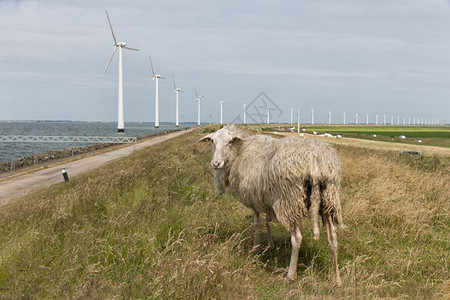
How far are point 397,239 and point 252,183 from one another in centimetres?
304

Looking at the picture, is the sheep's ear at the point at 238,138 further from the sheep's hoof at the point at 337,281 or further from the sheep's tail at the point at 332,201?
the sheep's hoof at the point at 337,281

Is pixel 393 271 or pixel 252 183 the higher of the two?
pixel 252 183

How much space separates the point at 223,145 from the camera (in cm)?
745

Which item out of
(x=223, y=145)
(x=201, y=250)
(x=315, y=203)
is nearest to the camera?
(x=201, y=250)

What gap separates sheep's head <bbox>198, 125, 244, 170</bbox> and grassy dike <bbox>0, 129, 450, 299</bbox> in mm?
1150

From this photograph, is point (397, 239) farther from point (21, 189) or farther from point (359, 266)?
point (21, 189)

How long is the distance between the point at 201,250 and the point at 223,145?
2442 millimetres

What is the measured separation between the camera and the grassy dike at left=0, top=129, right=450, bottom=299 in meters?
4.52

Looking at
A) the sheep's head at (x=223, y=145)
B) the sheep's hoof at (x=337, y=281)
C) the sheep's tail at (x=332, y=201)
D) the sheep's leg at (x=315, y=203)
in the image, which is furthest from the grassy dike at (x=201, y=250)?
the sheep's head at (x=223, y=145)

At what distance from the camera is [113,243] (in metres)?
6.00

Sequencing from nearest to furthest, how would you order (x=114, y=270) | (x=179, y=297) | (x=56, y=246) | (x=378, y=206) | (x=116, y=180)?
Answer: (x=179, y=297)
(x=114, y=270)
(x=56, y=246)
(x=378, y=206)
(x=116, y=180)

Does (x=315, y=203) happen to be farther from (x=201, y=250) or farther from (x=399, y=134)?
(x=399, y=134)

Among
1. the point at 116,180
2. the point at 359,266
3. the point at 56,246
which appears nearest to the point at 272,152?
the point at 359,266

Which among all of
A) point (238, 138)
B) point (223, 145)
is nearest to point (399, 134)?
point (238, 138)
